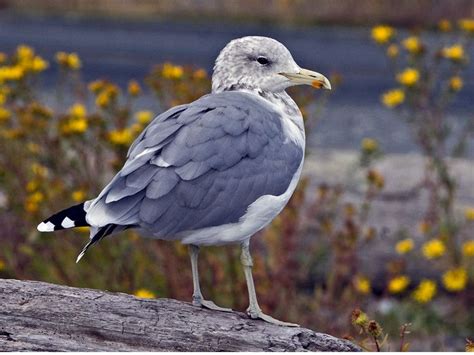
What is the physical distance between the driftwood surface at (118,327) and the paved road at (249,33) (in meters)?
6.11

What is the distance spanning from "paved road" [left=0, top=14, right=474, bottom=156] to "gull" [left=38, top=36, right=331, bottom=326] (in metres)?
6.00

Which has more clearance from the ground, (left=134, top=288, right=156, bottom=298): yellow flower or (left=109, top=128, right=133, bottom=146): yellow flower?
(left=109, top=128, right=133, bottom=146): yellow flower

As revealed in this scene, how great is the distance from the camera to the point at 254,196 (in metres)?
3.29

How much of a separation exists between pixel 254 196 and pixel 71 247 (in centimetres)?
191

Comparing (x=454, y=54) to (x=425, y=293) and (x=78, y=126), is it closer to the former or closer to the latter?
(x=425, y=293)

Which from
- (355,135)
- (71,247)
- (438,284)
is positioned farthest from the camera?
(355,135)

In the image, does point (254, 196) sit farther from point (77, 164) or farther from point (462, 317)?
point (462, 317)

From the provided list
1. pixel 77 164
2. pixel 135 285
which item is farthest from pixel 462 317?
pixel 77 164

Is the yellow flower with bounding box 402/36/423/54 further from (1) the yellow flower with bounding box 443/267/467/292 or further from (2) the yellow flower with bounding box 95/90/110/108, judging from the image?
(2) the yellow flower with bounding box 95/90/110/108

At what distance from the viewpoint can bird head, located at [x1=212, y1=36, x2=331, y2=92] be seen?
354cm

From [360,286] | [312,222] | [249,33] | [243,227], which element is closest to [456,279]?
[360,286]

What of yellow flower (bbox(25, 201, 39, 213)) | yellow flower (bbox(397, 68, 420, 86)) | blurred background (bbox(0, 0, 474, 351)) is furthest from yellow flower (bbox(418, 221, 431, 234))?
yellow flower (bbox(25, 201, 39, 213))

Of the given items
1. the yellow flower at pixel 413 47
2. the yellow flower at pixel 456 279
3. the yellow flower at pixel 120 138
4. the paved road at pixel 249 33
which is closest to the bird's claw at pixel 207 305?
the yellow flower at pixel 120 138

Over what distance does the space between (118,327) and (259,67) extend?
0.95 m
